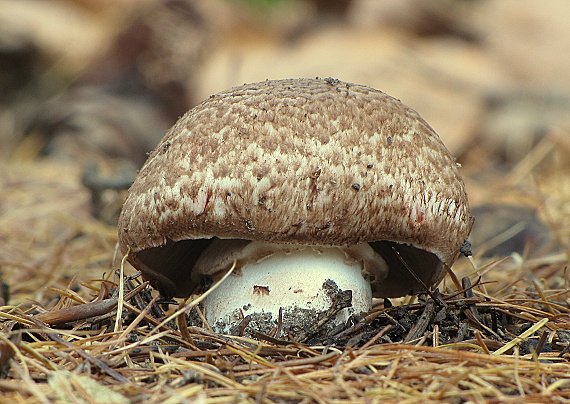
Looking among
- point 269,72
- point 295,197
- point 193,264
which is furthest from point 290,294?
point 269,72

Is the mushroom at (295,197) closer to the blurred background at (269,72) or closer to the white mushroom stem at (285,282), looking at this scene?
the white mushroom stem at (285,282)

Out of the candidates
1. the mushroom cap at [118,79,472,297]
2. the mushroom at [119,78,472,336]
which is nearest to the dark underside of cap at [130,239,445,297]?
the mushroom at [119,78,472,336]

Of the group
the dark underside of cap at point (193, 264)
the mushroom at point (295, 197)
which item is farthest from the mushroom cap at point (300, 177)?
the dark underside of cap at point (193, 264)

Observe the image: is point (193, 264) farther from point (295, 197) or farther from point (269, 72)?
point (269, 72)

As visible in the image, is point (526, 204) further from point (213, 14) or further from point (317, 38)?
point (213, 14)

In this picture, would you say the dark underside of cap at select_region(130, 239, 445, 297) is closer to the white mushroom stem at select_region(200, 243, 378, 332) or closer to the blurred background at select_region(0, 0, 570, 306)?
the white mushroom stem at select_region(200, 243, 378, 332)

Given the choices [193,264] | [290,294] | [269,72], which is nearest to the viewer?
[290,294]

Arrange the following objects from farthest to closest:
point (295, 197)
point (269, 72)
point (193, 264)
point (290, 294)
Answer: point (269, 72) → point (193, 264) → point (290, 294) → point (295, 197)
